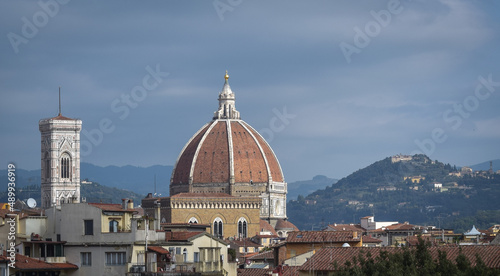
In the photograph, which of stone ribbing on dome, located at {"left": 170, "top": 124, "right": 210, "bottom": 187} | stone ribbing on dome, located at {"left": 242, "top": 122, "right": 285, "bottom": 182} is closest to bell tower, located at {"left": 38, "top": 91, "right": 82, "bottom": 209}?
stone ribbing on dome, located at {"left": 170, "top": 124, "right": 210, "bottom": 187}

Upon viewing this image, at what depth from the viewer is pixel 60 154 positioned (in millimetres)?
168875

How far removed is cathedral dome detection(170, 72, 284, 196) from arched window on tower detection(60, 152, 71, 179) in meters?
16.7

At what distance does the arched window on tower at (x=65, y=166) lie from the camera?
554ft

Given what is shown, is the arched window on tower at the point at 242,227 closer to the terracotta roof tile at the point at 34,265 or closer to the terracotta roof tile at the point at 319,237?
the terracotta roof tile at the point at 319,237

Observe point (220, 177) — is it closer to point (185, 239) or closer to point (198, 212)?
point (198, 212)

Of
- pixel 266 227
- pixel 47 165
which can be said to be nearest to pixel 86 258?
pixel 266 227

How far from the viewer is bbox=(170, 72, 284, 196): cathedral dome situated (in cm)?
15375

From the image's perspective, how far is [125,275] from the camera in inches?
1485

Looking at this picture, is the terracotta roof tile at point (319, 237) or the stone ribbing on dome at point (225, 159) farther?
the stone ribbing on dome at point (225, 159)

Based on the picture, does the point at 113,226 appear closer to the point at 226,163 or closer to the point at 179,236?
the point at 179,236

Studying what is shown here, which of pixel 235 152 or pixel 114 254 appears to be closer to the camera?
pixel 114 254

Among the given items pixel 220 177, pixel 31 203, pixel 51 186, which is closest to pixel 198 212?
pixel 220 177

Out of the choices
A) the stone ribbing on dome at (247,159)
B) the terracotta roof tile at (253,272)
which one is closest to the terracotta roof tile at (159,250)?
the terracotta roof tile at (253,272)

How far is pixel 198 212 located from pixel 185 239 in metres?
96.7
